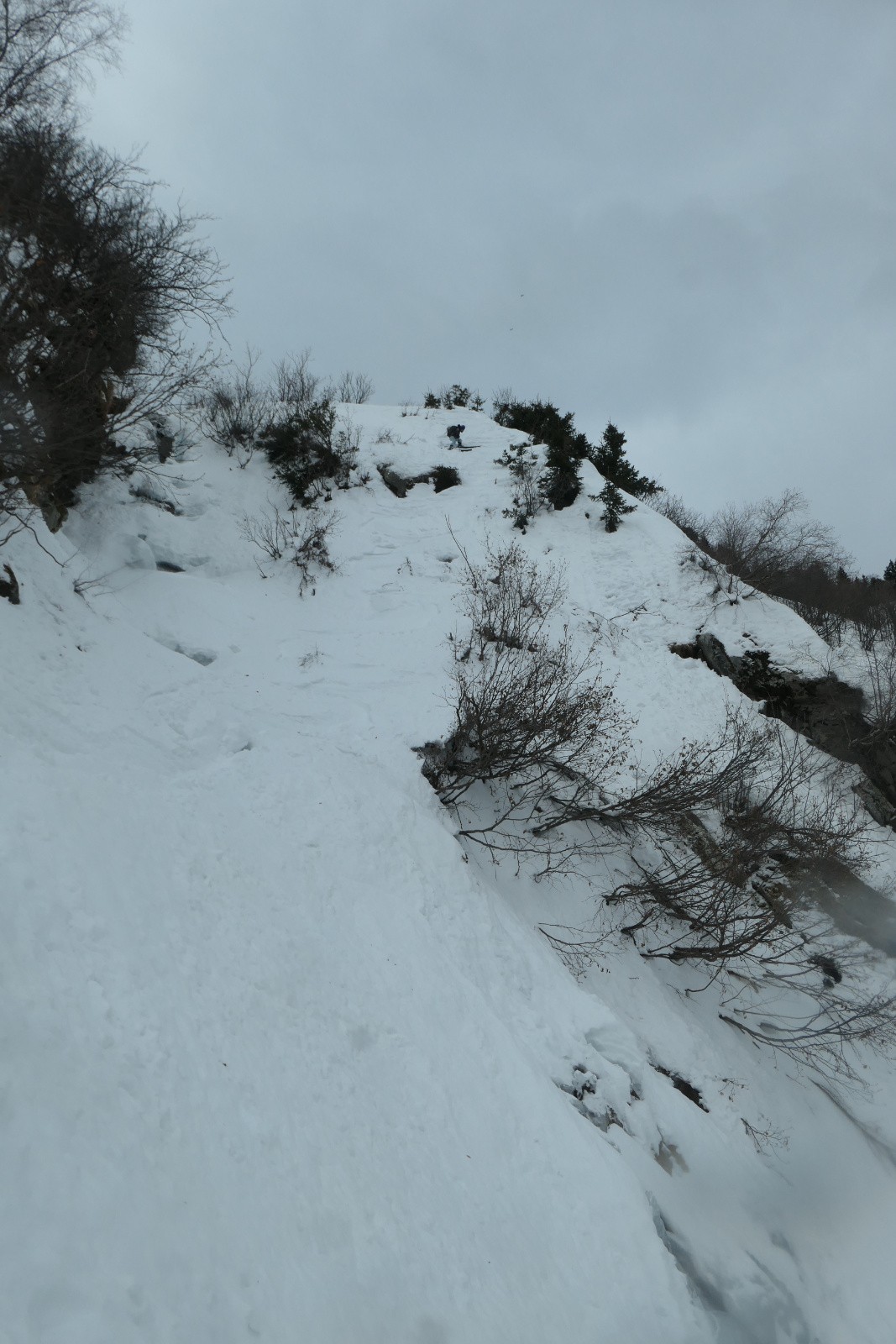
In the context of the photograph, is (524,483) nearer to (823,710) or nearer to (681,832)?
(823,710)

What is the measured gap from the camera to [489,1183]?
433 cm

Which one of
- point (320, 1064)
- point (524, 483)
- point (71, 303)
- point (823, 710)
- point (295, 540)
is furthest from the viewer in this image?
point (524, 483)

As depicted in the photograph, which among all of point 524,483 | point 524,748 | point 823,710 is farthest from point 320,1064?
point 524,483

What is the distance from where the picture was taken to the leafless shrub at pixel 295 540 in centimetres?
1235

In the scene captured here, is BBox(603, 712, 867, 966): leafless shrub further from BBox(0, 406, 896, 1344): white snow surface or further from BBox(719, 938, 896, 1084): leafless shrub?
BBox(0, 406, 896, 1344): white snow surface

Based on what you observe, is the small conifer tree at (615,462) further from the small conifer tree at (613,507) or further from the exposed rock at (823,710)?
the exposed rock at (823,710)

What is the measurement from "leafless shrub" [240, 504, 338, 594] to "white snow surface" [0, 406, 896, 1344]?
2898 mm

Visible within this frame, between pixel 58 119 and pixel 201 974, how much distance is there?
11.2m

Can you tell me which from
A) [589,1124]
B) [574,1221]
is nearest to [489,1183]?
[574,1221]

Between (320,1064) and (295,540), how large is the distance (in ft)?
35.2

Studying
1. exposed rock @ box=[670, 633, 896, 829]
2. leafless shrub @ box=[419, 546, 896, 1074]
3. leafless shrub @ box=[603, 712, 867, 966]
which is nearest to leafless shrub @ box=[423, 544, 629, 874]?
leafless shrub @ box=[419, 546, 896, 1074]

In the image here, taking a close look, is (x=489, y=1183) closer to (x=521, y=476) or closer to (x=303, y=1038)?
(x=303, y=1038)

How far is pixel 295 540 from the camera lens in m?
12.8

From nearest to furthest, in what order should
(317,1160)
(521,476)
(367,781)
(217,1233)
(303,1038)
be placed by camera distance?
(217,1233) < (317,1160) < (303,1038) < (367,781) < (521,476)
